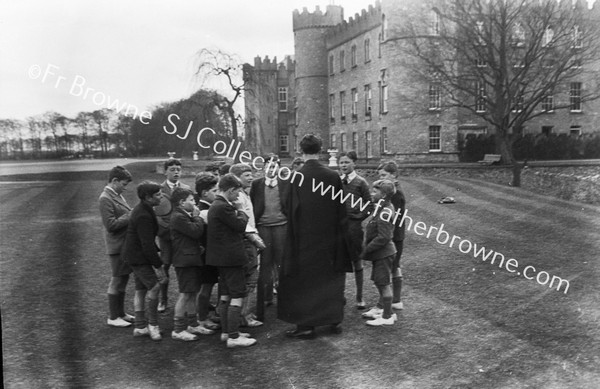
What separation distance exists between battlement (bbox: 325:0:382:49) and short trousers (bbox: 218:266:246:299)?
27.9 metres

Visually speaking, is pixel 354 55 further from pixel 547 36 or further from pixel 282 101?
pixel 547 36

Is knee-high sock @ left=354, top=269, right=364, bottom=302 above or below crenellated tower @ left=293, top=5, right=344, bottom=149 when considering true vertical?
below

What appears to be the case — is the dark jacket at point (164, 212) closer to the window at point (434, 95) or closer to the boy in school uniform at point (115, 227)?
the boy in school uniform at point (115, 227)

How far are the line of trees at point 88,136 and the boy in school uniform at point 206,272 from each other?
3.99ft

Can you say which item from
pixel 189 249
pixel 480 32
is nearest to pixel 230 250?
pixel 189 249

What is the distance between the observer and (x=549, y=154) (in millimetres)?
33156

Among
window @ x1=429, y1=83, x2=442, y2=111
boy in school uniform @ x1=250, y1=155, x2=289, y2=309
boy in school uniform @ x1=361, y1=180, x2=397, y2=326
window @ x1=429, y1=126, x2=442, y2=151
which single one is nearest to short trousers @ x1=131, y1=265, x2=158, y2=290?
boy in school uniform @ x1=250, y1=155, x2=289, y2=309

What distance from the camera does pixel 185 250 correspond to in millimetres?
5273

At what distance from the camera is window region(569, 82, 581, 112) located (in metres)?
26.4

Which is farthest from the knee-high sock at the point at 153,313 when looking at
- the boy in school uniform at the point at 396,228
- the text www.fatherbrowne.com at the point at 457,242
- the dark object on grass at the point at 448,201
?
the dark object on grass at the point at 448,201

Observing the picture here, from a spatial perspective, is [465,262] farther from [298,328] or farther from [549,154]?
[549,154]

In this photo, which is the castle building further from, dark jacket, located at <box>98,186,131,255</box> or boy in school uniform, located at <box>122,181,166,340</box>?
boy in school uniform, located at <box>122,181,166,340</box>

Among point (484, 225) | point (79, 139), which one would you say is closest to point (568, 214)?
point (484, 225)

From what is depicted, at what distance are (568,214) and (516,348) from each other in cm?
576
